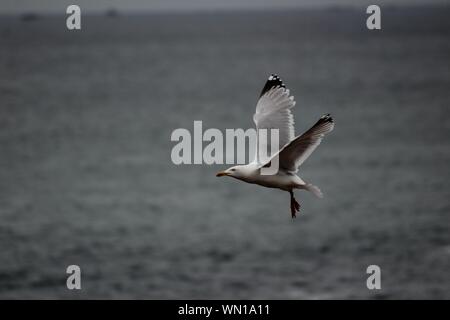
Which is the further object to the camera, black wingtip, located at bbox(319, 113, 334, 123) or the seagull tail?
the seagull tail

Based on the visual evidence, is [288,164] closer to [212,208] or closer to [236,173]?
[236,173]

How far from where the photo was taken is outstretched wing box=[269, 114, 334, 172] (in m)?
8.20

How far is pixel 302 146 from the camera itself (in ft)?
28.0

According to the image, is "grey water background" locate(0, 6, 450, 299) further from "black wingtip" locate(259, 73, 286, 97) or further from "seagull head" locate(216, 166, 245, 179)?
"seagull head" locate(216, 166, 245, 179)

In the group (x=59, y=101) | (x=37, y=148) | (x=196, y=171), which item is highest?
(x=59, y=101)

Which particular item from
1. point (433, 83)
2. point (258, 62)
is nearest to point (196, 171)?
point (433, 83)

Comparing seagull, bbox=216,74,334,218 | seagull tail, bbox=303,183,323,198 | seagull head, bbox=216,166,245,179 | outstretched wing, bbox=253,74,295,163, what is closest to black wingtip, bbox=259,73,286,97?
outstretched wing, bbox=253,74,295,163

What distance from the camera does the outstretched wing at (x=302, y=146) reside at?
323 inches

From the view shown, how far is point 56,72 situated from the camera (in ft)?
514

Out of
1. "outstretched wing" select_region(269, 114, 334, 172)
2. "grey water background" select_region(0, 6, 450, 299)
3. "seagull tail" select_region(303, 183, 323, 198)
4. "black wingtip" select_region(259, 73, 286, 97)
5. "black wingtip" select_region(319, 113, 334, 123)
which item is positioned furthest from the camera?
"grey water background" select_region(0, 6, 450, 299)

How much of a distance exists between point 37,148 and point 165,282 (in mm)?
43564

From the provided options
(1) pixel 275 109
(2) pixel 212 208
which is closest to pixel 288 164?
(1) pixel 275 109

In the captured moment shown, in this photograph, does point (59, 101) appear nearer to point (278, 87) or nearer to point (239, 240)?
point (239, 240)

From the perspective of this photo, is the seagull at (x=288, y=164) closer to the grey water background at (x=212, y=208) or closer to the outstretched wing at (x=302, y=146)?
the outstretched wing at (x=302, y=146)
